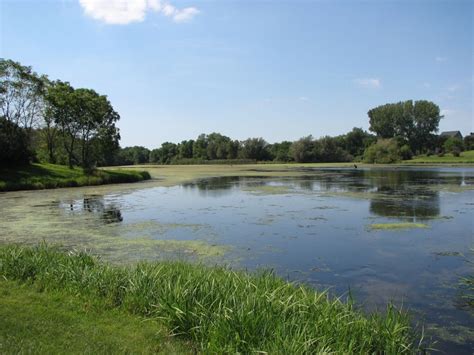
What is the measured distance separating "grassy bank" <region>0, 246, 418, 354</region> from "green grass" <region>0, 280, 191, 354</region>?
0.25 m

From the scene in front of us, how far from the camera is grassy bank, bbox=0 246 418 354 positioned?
195 inches

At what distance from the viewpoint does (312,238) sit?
13.3 m

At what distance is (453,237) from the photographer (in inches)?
525

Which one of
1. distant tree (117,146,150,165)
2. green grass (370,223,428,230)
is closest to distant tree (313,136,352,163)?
distant tree (117,146,150,165)

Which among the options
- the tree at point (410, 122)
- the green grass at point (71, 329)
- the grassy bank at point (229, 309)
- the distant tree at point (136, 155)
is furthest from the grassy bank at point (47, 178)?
the distant tree at point (136, 155)

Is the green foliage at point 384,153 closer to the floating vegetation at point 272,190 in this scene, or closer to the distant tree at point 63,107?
the floating vegetation at point 272,190

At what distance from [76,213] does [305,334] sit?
16.7 metres

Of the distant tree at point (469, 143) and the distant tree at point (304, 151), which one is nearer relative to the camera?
the distant tree at point (469, 143)

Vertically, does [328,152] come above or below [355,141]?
below

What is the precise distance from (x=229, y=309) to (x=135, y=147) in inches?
6637

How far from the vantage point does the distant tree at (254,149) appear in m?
128

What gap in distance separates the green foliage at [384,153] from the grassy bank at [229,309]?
9405 cm

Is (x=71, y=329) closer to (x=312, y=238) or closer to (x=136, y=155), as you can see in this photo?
(x=312, y=238)

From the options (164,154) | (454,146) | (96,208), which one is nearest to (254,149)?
(164,154)
